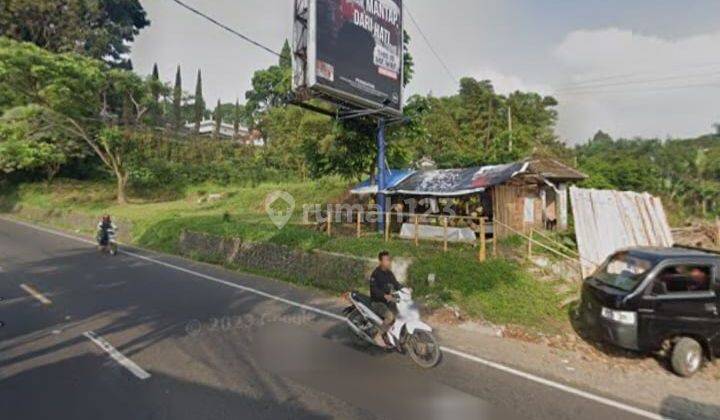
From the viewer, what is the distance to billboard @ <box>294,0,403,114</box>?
40.0 feet

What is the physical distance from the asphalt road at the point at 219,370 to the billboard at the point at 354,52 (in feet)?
20.8

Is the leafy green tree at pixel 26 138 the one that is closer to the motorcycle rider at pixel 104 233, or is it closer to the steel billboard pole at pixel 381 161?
the motorcycle rider at pixel 104 233

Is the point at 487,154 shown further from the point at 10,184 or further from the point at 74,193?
the point at 10,184

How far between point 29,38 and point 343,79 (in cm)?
3850

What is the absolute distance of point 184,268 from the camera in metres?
13.8

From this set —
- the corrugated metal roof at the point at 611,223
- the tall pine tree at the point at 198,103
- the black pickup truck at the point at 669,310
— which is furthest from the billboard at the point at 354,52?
the tall pine tree at the point at 198,103

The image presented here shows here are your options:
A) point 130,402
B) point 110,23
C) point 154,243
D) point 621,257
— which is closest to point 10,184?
point 110,23

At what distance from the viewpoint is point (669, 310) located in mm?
6410

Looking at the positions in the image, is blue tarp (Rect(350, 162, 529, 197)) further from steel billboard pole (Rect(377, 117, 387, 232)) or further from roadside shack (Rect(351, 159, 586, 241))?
steel billboard pole (Rect(377, 117, 387, 232))

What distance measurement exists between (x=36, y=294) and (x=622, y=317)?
11529 millimetres

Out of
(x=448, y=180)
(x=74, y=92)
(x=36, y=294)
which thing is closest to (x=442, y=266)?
(x=448, y=180)

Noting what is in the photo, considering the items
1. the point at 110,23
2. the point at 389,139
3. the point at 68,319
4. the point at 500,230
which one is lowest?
the point at 68,319

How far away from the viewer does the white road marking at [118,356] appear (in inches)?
222

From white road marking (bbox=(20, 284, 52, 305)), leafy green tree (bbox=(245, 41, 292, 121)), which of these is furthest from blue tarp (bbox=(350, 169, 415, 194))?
leafy green tree (bbox=(245, 41, 292, 121))
